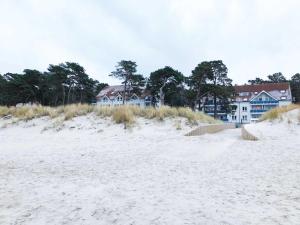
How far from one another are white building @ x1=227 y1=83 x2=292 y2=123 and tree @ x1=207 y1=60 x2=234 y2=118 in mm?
8825

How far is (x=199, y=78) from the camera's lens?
4366 centimetres

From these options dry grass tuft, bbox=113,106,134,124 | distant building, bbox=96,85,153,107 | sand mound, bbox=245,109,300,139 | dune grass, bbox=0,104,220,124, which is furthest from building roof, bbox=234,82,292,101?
dry grass tuft, bbox=113,106,134,124

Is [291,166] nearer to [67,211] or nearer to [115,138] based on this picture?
[67,211]

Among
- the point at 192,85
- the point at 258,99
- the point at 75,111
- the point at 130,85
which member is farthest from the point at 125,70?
the point at 75,111

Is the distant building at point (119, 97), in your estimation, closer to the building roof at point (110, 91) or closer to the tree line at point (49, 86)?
the building roof at point (110, 91)

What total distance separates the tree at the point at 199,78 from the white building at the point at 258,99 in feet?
45.1

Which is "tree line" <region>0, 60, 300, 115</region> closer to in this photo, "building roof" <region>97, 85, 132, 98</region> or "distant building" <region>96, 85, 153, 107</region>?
"distant building" <region>96, 85, 153, 107</region>

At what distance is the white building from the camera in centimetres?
5702

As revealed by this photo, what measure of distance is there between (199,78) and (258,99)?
2130cm

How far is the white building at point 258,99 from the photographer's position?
187 feet

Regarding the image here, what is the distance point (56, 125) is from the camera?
12062 millimetres

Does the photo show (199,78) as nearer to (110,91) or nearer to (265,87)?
(265,87)

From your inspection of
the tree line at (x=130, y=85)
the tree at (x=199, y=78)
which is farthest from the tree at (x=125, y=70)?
the tree at (x=199, y=78)

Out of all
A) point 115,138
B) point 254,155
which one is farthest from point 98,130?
point 254,155
